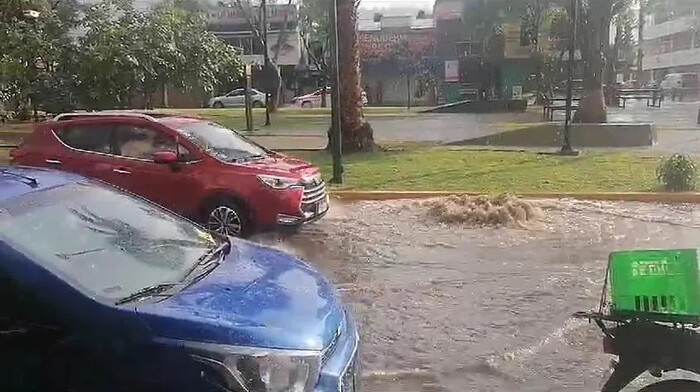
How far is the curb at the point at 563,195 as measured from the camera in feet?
39.4

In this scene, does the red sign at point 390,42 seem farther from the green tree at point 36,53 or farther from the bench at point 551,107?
the green tree at point 36,53

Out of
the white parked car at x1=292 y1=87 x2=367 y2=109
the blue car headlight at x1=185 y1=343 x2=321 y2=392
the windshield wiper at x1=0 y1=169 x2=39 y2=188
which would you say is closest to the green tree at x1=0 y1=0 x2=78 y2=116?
the white parked car at x1=292 y1=87 x2=367 y2=109

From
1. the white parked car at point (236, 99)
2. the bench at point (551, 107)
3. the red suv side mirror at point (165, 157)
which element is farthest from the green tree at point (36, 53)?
the bench at point (551, 107)

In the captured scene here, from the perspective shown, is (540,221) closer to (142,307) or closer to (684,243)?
(684,243)

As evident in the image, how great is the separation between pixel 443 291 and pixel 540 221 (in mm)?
3612

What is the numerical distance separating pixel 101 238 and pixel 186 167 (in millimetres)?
5732

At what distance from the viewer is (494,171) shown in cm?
1492

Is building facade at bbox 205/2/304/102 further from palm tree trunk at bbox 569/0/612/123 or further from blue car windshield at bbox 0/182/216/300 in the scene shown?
blue car windshield at bbox 0/182/216/300

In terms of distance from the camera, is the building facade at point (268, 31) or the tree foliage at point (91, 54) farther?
the building facade at point (268, 31)

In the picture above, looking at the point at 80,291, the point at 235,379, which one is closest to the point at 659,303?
the point at 235,379

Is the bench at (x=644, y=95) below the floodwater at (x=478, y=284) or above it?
above

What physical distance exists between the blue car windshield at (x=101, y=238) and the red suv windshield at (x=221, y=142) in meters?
5.12

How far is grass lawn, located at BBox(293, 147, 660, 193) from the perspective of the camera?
13281 millimetres

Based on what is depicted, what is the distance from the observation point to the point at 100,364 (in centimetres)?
310
